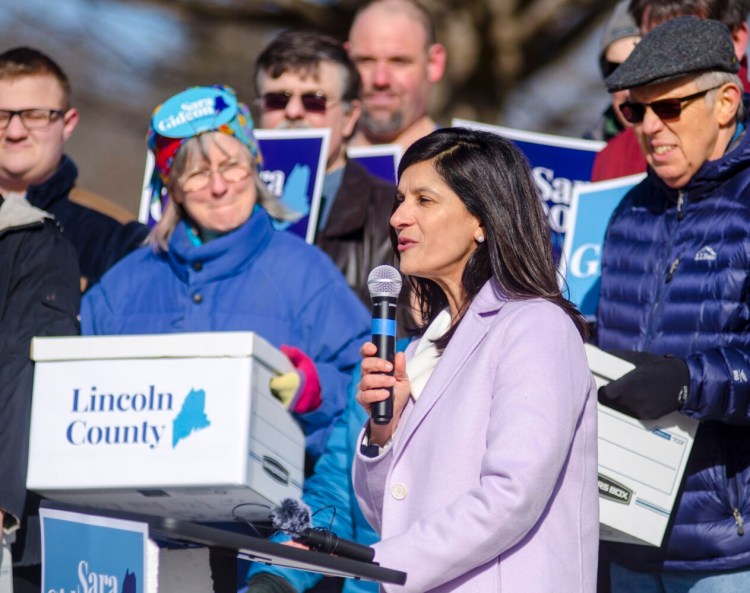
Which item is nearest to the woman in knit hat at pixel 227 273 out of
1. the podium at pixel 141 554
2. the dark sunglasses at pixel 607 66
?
the podium at pixel 141 554

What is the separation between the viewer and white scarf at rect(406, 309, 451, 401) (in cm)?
391

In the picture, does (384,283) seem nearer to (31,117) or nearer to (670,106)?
(670,106)

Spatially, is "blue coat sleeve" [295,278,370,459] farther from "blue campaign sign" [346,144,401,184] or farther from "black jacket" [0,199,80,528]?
"blue campaign sign" [346,144,401,184]

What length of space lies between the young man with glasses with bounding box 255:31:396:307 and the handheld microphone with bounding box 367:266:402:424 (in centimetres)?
258

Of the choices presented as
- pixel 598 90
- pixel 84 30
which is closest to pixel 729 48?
pixel 598 90

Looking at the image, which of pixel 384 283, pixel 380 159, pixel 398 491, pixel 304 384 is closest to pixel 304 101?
pixel 380 159

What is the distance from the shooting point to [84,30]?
1320 centimetres

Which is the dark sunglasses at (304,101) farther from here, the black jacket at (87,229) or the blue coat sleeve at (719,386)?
the blue coat sleeve at (719,386)

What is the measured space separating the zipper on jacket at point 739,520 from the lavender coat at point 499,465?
985 millimetres

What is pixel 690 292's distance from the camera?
15.4ft

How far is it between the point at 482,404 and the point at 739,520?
1238 millimetres

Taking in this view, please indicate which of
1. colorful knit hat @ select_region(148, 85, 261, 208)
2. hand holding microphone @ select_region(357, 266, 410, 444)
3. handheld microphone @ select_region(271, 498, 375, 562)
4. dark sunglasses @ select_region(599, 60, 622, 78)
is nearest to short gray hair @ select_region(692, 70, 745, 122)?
dark sunglasses @ select_region(599, 60, 622, 78)

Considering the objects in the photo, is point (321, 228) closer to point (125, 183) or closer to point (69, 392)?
point (69, 392)

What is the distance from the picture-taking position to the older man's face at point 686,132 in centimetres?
482
